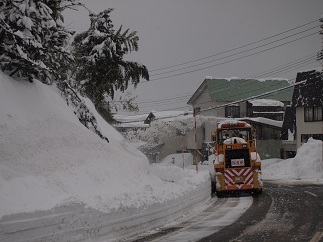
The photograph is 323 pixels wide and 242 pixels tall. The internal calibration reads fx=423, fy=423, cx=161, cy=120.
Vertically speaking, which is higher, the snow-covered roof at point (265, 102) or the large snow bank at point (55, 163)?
the snow-covered roof at point (265, 102)

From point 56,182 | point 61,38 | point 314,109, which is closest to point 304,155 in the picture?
point 314,109

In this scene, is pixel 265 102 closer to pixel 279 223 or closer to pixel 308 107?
pixel 308 107

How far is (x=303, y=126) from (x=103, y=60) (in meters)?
28.9

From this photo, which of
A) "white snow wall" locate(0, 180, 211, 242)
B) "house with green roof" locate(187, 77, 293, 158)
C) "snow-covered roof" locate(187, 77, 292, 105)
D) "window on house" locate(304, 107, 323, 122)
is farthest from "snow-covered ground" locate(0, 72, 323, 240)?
"snow-covered roof" locate(187, 77, 292, 105)

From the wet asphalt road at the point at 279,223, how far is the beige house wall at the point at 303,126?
2723cm

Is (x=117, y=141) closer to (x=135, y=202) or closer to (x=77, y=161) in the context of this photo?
(x=77, y=161)

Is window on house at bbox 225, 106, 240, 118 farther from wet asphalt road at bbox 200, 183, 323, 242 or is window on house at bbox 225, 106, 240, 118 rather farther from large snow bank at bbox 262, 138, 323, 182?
wet asphalt road at bbox 200, 183, 323, 242

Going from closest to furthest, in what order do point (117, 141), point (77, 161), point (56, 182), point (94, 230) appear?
point (94, 230) → point (56, 182) → point (77, 161) → point (117, 141)

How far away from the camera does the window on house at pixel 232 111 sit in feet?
169

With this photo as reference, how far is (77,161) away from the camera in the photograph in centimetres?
1114

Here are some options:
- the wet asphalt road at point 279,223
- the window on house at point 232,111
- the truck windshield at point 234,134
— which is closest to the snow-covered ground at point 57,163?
the wet asphalt road at point 279,223

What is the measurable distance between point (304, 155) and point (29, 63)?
78.5 ft

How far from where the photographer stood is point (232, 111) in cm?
5181

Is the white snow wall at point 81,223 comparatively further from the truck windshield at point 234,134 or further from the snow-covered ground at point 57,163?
the truck windshield at point 234,134
